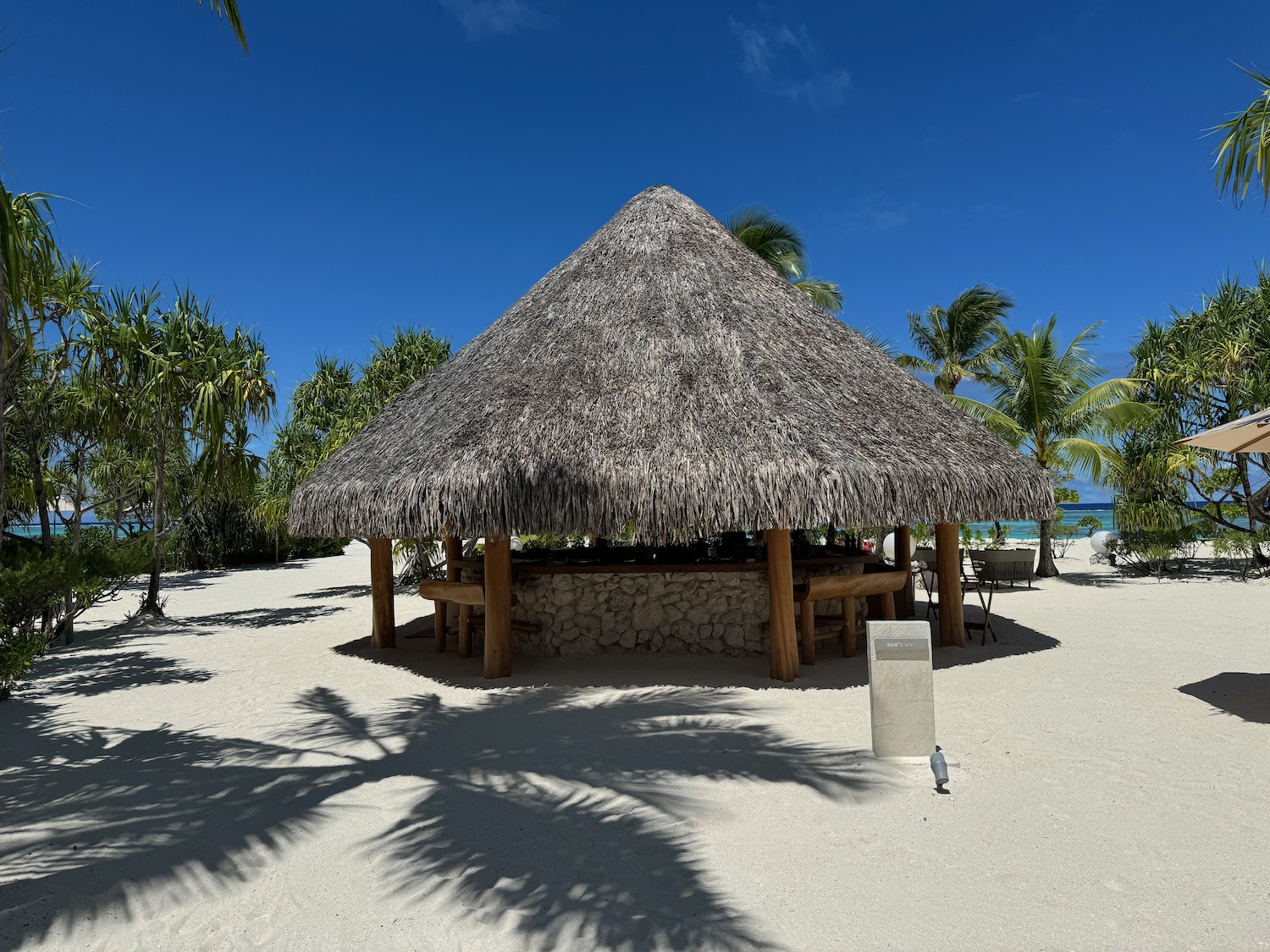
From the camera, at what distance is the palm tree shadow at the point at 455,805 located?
338 cm

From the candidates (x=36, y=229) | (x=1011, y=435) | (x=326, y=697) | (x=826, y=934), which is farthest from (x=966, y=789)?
(x=1011, y=435)

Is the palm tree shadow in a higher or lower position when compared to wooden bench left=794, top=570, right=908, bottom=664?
lower

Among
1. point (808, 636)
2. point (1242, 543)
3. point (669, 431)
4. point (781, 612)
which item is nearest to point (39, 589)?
point (669, 431)

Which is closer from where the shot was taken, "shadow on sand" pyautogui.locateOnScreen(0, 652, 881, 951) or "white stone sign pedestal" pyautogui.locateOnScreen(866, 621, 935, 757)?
"shadow on sand" pyautogui.locateOnScreen(0, 652, 881, 951)

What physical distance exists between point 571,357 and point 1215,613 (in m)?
10.3

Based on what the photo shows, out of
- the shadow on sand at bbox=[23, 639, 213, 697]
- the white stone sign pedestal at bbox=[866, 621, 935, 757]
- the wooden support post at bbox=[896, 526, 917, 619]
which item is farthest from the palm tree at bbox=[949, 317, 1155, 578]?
the shadow on sand at bbox=[23, 639, 213, 697]

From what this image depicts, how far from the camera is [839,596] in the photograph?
8047 millimetres

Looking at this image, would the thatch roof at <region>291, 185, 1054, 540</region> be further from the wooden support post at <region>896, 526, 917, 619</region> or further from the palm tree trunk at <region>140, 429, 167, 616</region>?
the palm tree trunk at <region>140, 429, 167, 616</region>

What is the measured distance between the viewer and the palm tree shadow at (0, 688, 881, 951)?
3375mm

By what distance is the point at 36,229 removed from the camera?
23.6 feet

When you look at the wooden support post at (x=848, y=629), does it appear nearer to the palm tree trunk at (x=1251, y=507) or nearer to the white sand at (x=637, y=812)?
the white sand at (x=637, y=812)

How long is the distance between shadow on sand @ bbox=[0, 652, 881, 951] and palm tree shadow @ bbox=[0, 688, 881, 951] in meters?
0.01

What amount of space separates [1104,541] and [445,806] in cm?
2070

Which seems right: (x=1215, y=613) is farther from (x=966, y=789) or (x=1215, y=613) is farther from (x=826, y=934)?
(x=826, y=934)
